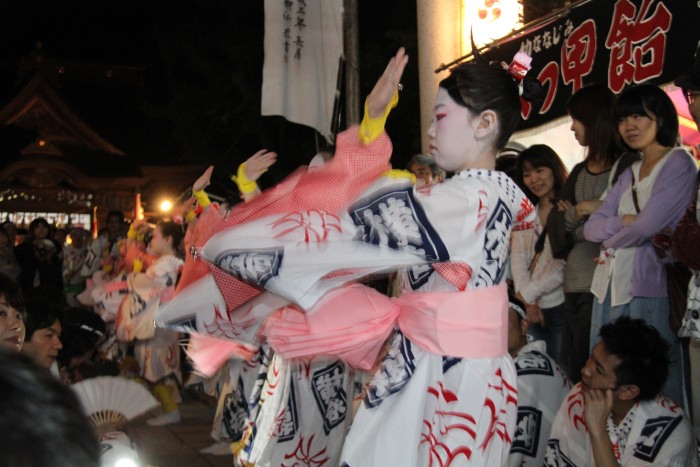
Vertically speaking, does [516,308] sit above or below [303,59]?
below

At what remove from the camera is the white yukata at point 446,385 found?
9.46ft

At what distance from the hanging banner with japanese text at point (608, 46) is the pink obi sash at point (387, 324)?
122 inches

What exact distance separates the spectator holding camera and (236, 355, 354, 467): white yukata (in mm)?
8818

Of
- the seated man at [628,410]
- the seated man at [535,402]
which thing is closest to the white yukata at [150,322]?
the seated man at [535,402]

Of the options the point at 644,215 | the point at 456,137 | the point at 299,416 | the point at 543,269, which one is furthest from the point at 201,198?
the point at 456,137

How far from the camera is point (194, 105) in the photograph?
21797 mm

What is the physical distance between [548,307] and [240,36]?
16.4 metres

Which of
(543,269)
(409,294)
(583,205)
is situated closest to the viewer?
(409,294)

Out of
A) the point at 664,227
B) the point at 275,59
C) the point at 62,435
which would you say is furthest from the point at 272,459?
the point at 275,59

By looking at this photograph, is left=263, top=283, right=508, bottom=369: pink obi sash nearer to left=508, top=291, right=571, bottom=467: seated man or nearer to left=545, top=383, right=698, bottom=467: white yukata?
left=545, top=383, right=698, bottom=467: white yukata

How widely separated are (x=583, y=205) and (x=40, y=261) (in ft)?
33.6

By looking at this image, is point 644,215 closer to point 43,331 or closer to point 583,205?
point 583,205

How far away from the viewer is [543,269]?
5.77 m

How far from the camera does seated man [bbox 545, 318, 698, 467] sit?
3938 millimetres
